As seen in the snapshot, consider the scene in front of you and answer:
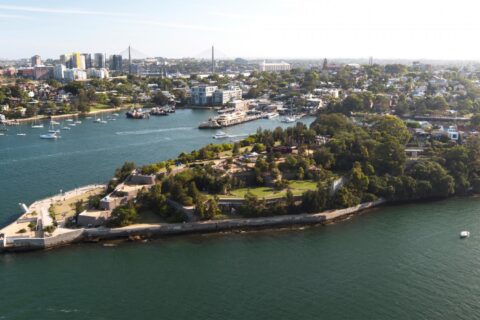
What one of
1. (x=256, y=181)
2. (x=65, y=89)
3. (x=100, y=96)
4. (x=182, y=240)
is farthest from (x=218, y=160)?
(x=65, y=89)

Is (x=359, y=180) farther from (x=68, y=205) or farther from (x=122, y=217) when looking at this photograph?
(x=68, y=205)

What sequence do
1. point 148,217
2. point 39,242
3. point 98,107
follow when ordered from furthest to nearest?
point 98,107, point 148,217, point 39,242

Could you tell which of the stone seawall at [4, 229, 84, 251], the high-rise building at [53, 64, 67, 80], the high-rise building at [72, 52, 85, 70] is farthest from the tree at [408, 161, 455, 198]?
the high-rise building at [72, 52, 85, 70]

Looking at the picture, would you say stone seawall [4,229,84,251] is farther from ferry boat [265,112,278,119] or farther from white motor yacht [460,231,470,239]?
ferry boat [265,112,278,119]

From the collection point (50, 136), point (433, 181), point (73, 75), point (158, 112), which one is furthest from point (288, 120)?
point (73, 75)

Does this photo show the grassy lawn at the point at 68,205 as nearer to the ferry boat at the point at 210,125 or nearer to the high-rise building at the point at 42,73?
the ferry boat at the point at 210,125

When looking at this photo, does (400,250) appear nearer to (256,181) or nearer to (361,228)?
(361,228)

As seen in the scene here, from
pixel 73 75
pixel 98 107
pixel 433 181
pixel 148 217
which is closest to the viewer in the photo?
pixel 148 217
